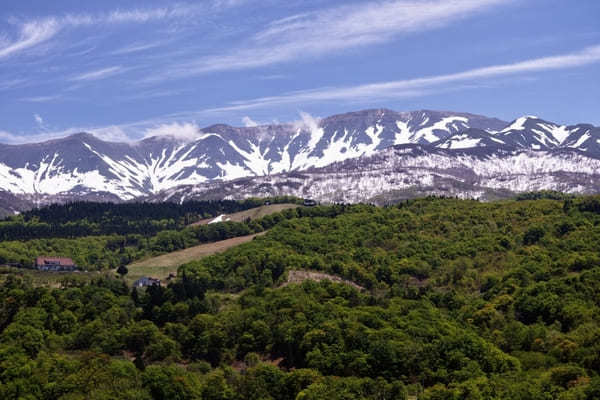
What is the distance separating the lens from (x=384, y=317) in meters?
142

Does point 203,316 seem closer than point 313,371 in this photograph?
No

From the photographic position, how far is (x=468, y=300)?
17475cm

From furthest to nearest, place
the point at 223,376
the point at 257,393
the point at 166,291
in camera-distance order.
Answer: the point at 166,291
the point at 223,376
the point at 257,393

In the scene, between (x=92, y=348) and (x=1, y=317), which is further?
(x=1, y=317)

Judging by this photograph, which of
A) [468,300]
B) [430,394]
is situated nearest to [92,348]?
[430,394]

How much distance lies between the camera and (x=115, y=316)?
153375 mm

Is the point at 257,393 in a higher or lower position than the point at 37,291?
lower

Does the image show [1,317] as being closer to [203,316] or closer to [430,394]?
[203,316]

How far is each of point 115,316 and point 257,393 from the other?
56090mm

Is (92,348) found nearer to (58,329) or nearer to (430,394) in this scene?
(58,329)

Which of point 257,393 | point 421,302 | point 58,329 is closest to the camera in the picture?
point 257,393

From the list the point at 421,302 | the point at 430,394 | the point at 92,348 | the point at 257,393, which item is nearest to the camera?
the point at 430,394

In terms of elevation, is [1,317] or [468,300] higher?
[1,317]

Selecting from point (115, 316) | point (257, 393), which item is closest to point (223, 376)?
point (257, 393)
